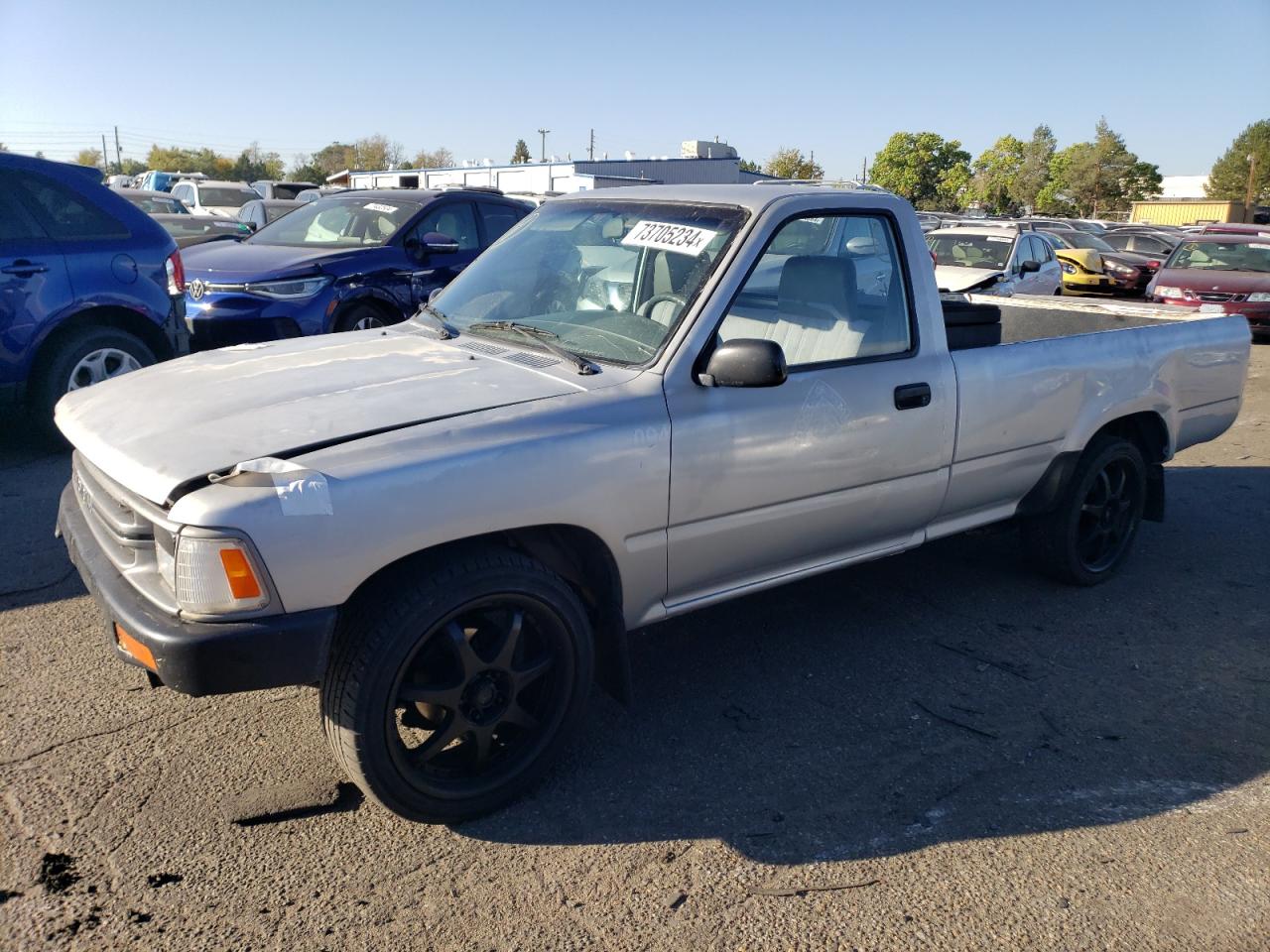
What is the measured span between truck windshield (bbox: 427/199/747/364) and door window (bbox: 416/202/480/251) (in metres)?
5.26

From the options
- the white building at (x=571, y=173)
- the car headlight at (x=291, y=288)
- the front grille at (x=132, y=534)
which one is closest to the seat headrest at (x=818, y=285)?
the front grille at (x=132, y=534)

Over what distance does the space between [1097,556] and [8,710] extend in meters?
4.74

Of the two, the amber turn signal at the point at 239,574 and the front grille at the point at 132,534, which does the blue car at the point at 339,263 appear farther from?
the amber turn signal at the point at 239,574

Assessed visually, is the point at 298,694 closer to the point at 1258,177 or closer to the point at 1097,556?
the point at 1097,556

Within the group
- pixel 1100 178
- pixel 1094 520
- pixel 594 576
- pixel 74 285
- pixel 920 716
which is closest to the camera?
pixel 594 576

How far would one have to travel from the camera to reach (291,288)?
26.3 feet

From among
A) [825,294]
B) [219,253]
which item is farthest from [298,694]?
[219,253]

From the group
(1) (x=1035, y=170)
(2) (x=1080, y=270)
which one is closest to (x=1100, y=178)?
(1) (x=1035, y=170)

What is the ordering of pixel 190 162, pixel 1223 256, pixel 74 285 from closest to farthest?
1. pixel 74 285
2. pixel 1223 256
3. pixel 190 162

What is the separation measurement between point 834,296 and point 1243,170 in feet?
256

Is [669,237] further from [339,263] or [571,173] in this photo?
[571,173]

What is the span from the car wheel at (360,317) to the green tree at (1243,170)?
2803 inches

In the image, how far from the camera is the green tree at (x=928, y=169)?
67.4 m

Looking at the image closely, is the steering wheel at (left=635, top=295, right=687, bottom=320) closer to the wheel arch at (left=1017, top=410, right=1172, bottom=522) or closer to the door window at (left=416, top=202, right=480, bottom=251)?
the wheel arch at (left=1017, top=410, right=1172, bottom=522)
